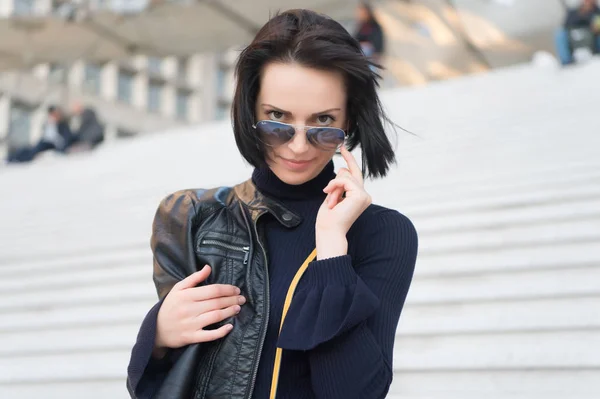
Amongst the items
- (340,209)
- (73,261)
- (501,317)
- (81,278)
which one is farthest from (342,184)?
(73,261)

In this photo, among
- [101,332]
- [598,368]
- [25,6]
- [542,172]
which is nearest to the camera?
[598,368]

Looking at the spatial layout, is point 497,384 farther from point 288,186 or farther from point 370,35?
point 370,35

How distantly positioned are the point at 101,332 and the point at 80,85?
1369 inches

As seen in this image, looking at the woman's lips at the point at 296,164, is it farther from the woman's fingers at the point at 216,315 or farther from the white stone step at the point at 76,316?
the white stone step at the point at 76,316

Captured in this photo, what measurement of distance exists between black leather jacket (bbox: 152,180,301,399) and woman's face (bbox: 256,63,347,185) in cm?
9

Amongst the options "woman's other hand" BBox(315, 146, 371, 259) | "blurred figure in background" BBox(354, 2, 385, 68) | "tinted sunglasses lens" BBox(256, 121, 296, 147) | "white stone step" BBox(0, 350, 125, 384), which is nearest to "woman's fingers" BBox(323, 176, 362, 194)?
"woman's other hand" BBox(315, 146, 371, 259)

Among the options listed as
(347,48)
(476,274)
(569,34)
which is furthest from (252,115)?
(569,34)

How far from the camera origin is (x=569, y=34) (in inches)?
389

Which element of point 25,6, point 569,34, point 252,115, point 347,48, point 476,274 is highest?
point 25,6

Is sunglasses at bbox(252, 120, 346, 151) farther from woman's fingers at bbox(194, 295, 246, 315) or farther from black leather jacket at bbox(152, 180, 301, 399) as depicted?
woman's fingers at bbox(194, 295, 246, 315)

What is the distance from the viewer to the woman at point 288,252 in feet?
4.52

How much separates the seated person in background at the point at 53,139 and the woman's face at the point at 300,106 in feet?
41.6

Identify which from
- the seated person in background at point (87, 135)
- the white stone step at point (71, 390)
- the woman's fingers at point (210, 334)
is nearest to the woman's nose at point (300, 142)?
the woman's fingers at point (210, 334)

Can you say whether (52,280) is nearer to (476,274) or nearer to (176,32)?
(476,274)
